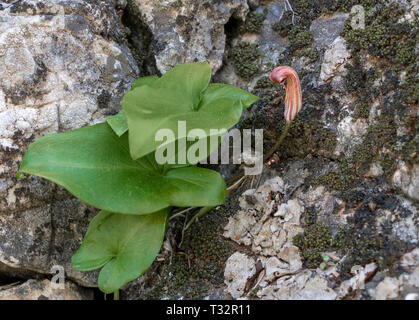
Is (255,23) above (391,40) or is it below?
above

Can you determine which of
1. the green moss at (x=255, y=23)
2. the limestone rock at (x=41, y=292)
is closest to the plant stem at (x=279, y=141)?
the green moss at (x=255, y=23)

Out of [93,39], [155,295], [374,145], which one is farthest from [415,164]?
[93,39]

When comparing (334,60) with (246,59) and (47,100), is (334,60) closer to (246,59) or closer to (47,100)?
(246,59)

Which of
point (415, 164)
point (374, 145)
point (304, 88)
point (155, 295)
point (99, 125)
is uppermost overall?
point (304, 88)

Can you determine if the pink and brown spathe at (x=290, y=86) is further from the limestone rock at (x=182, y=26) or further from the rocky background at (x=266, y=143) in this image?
the limestone rock at (x=182, y=26)

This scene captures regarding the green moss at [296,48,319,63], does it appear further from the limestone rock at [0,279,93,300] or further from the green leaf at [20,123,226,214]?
the limestone rock at [0,279,93,300]

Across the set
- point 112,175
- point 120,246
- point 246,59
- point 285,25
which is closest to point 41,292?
point 120,246

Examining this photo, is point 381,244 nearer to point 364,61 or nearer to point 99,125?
point 364,61
